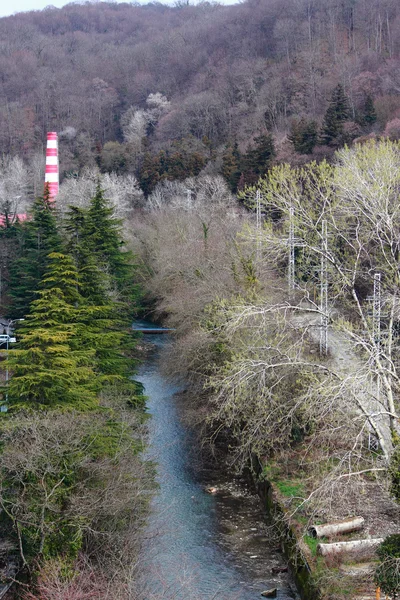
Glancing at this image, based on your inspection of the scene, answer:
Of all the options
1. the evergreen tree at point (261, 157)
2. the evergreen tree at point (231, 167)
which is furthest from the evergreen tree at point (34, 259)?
the evergreen tree at point (231, 167)

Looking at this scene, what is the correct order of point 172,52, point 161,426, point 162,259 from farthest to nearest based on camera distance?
point 172,52 → point 162,259 → point 161,426

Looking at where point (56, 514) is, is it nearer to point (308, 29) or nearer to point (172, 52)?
point (308, 29)

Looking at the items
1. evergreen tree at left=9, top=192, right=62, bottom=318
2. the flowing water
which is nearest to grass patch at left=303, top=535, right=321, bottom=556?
the flowing water

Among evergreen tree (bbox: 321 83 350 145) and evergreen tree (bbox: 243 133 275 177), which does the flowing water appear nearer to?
evergreen tree (bbox: 243 133 275 177)

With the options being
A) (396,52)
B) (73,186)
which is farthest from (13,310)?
(396,52)

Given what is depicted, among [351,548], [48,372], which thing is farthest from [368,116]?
[351,548]

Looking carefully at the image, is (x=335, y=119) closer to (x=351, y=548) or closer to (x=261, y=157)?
(x=261, y=157)

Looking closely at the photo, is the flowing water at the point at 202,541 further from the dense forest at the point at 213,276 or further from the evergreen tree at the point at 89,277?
the evergreen tree at the point at 89,277
